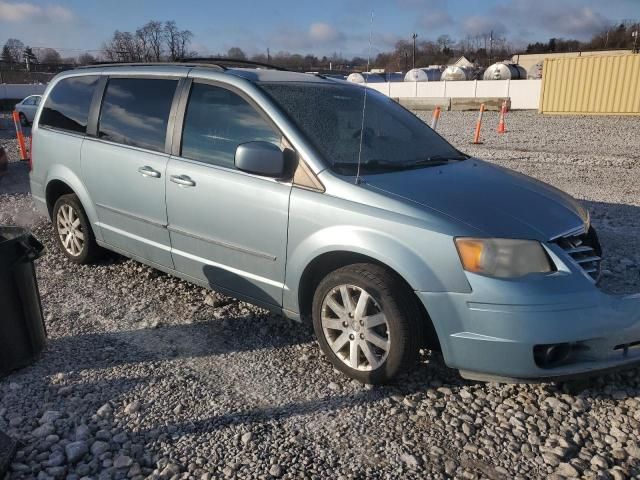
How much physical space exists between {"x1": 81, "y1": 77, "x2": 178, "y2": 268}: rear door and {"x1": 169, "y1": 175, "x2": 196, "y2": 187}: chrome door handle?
0.14 m

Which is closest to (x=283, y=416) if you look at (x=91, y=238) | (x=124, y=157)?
(x=124, y=157)

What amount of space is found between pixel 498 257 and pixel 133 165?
2.87 m

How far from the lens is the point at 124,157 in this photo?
4.48 meters

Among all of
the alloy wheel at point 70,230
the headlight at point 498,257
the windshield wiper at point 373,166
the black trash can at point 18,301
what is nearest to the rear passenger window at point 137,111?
the alloy wheel at point 70,230

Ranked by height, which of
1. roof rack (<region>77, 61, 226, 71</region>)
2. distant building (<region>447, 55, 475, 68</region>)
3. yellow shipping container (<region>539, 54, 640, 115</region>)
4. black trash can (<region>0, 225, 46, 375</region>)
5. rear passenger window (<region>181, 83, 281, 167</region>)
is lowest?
black trash can (<region>0, 225, 46, 375</region>)

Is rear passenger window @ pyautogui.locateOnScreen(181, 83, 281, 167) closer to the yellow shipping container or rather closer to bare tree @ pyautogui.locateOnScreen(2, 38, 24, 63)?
the yellow shipping container

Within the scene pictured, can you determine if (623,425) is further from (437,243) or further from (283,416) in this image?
(283,416)

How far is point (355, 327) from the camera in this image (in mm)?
Answer: 3307

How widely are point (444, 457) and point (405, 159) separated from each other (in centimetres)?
194

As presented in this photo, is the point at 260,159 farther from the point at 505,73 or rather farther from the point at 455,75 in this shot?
the point at 455,75

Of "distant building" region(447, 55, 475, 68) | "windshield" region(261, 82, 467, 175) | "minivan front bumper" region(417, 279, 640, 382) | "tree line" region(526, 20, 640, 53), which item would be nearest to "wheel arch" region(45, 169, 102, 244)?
"windshield" region(261, 82, 467, 175)

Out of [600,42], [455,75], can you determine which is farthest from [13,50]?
[600,42]

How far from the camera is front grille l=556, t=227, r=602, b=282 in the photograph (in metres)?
3.10

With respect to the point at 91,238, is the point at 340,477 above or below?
below
